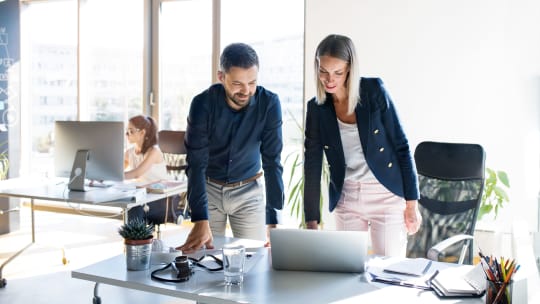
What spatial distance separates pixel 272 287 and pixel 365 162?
812 millimetres

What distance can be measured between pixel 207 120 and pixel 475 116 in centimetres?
265

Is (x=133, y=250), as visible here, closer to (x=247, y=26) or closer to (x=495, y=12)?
(x=495, y=12)

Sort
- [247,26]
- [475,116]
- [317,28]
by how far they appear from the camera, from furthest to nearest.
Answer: [247,26]
[317,28]
[475,116]

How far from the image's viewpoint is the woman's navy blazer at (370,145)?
224 centimetres

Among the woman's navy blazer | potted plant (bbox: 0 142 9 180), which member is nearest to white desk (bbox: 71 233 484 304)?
the woman's navy blazer

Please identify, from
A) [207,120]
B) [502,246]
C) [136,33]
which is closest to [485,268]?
[207,120]

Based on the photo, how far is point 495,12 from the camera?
4105mm

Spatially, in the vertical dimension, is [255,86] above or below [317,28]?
below

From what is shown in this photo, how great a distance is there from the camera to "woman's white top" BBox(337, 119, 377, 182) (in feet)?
7.42

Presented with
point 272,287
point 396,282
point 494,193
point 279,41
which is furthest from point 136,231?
point 279,41

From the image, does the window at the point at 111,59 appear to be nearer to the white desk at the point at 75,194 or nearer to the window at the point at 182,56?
the window at the point at 182,56

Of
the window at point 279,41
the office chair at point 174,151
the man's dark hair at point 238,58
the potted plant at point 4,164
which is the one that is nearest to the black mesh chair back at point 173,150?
the office chair at point 174,151

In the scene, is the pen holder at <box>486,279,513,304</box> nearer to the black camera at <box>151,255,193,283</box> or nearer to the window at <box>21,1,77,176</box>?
the black camera at <box>151,255,193,283</box>

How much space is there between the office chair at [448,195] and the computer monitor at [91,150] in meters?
1.93
